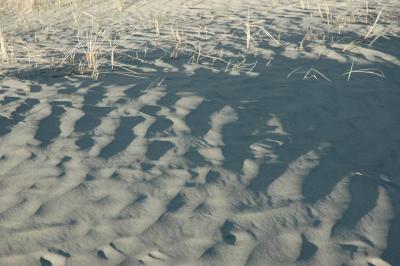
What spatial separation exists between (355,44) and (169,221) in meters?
3.85

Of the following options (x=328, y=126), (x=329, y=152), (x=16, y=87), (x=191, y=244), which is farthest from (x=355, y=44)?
(x=191, y=244)

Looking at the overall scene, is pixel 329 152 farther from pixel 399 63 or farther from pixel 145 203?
pixel 399 63

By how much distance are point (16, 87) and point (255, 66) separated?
2.28 meters

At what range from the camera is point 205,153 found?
10.5 feet

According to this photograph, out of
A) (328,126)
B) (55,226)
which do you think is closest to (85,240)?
(55,226)

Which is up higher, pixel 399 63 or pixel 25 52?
pixel 399 63

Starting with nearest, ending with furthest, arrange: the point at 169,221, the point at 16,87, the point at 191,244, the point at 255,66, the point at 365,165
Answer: the point at 191,244 → the point at 169,221 → the point at 365,165 → the point at 16,87 → the point at 255,66

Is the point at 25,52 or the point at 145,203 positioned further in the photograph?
the point at 25,52

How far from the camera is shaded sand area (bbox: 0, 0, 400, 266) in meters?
2.39

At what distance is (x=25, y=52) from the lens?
6.05 m

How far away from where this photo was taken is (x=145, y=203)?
8.84 ft

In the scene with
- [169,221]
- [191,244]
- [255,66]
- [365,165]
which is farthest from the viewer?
[255,66]

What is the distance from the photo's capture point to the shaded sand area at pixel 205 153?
2395mm

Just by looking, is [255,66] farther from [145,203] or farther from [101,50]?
[145,203]
